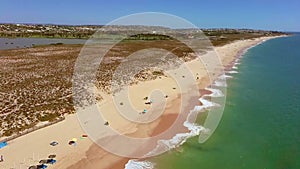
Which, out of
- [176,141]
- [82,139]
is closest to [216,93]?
[176,141]

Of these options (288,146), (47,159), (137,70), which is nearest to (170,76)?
(137,70)

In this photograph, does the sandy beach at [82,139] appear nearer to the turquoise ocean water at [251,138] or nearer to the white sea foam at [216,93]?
the turquoise ocean water at [251,138]

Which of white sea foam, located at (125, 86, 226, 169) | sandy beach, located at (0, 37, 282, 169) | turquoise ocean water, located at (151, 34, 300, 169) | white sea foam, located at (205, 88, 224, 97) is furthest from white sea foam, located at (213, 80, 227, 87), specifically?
white sea foam, located at (125, 86, 226, 169)

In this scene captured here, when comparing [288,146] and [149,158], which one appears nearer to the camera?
[149,158]

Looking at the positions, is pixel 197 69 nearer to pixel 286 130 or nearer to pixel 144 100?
pixel 144 100

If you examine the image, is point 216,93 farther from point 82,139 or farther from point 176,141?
point 82,139

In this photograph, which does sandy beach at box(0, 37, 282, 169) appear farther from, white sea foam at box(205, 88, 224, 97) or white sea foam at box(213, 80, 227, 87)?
white sea foam at box(213, 80, 227, 87)

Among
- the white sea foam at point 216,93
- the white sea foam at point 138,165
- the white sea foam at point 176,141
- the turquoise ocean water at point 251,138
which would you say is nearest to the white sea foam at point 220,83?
the turquoise ocean water at point 251,138

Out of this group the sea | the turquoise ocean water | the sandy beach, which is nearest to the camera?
the sandy beach
